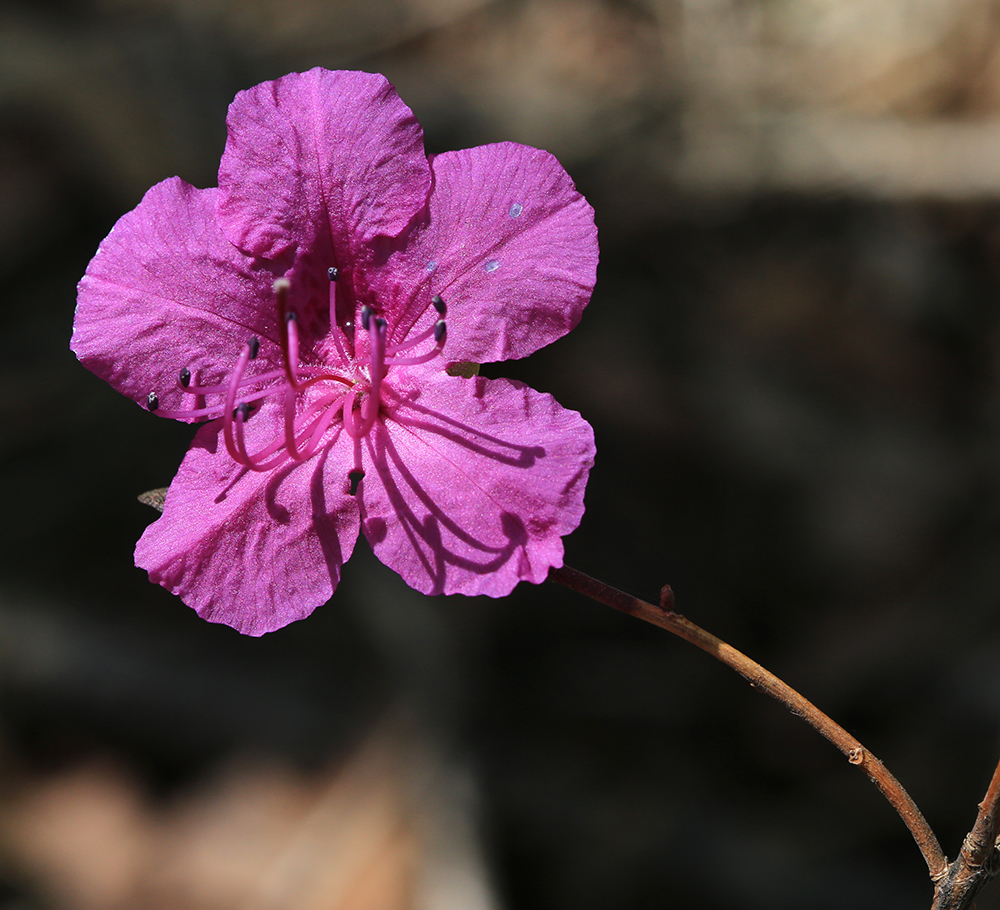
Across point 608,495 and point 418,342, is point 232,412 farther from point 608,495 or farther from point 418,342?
point 608,495

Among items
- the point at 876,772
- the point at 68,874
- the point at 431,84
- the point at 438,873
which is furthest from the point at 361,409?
the point at 68,874

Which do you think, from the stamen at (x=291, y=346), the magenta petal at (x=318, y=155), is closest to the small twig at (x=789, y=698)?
the stamen at (x=291, y=346)

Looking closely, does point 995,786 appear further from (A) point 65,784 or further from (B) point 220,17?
(B) point 220,17

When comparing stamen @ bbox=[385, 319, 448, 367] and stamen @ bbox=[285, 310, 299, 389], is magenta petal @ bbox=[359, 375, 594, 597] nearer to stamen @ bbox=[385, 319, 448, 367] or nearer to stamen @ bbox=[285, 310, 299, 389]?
stamen @ bbox=[385, 319, 448, 367]

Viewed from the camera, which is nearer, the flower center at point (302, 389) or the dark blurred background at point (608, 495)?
the flower center at point (302, 389)

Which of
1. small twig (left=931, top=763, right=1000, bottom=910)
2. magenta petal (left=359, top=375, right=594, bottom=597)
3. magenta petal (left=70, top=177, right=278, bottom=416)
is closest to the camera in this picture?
small twig (left=931, top=763, right=1000, bottom=910)

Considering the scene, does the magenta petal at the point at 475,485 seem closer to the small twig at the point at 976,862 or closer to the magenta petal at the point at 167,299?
the magenta petal at the point at 167,299

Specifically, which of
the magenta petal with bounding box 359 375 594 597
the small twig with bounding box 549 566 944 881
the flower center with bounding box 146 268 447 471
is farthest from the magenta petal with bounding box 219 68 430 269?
the small twig with bounding box 549 566 944 881

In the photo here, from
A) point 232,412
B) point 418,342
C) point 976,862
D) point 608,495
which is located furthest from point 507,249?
point 608,495
